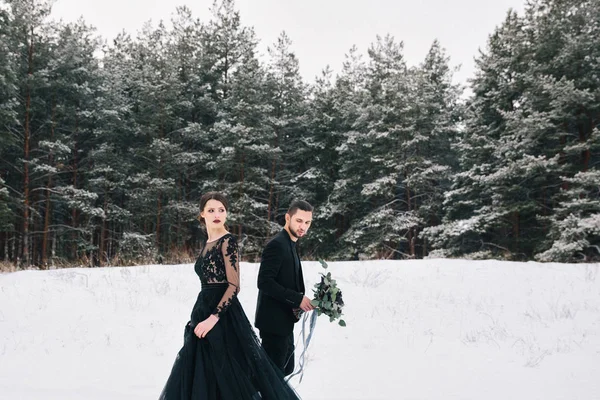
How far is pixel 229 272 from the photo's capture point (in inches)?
121

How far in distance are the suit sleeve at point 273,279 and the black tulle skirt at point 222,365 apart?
286 mm

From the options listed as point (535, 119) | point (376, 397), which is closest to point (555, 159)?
point (535, 119)

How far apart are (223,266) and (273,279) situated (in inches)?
19.0

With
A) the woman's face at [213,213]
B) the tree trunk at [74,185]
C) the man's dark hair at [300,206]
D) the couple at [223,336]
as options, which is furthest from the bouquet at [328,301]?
the tree trunk at [74,185]

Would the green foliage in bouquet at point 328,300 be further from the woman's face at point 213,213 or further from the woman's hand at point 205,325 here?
the woman's face at point 213,213

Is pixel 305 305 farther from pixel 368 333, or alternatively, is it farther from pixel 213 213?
pixel 368 333

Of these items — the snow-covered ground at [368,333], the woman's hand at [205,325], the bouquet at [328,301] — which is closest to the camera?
the woman's hand at [205,325]

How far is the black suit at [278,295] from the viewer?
3.37 m

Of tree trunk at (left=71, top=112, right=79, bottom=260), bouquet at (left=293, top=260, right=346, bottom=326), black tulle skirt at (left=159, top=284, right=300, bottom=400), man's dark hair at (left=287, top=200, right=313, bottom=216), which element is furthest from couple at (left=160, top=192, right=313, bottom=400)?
tree trunk at (left=71, top=112, right=79, bottom=260)

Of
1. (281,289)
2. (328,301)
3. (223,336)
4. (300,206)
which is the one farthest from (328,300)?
(223,336)

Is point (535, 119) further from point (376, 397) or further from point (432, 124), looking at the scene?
point (376, 397)

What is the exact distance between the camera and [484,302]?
8.71 m

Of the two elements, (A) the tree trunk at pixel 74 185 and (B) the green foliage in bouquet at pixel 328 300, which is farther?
(A) the tree trunk at pixel 74 185

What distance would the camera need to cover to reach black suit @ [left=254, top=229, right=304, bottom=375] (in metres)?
3.37
